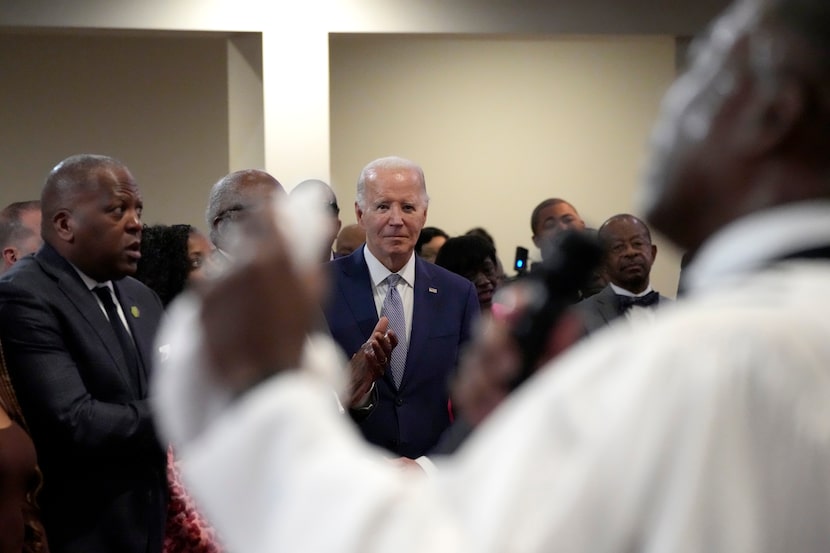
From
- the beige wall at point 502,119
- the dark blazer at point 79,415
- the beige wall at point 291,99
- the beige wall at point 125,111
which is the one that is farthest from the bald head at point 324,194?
the beige wall at point 502,119

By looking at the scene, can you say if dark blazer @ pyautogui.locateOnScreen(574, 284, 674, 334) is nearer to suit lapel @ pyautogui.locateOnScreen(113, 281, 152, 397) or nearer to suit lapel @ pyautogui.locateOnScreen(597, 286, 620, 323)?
suit lapel @ pyautogui.locateOnScreen(597, 286, 620, 323)

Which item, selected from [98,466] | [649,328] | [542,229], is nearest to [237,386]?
[649,328]

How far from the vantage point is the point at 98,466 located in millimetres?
3018

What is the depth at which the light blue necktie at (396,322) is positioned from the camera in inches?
154

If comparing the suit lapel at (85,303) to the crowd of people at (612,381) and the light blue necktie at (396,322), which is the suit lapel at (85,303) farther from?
the crowd of people at (612,381)

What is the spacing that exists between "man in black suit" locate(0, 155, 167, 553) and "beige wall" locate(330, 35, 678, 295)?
243 inches

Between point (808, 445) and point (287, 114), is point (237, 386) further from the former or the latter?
point (287, 114)

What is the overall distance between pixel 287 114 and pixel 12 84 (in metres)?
3.00

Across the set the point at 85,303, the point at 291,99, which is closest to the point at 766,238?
the point at 85,303

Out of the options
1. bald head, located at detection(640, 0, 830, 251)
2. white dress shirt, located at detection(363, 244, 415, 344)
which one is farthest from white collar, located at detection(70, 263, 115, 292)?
bald head, located at detection(640, 0, 830, 251)

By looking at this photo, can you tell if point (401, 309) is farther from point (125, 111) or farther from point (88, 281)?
point (125, 111)

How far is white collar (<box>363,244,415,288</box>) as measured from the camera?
4.05 m

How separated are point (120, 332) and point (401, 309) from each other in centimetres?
113

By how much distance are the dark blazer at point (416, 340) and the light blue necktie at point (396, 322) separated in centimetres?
2
